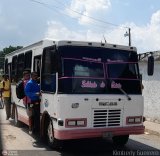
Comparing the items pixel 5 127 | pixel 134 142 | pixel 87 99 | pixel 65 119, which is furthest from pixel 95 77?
pixel 5 127

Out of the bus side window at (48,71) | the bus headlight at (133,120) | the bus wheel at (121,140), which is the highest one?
the bus side window at (48,71)

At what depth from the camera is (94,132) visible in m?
9.40

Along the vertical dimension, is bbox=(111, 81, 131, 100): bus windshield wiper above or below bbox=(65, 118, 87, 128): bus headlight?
above

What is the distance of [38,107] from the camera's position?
11.1 meters

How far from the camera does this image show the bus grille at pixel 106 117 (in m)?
9.52

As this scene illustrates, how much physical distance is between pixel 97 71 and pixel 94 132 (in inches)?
57.7

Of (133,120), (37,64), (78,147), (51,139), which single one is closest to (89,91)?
(133,120)

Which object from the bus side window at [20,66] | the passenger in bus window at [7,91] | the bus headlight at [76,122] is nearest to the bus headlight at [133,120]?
the bus headlight at [76,122]

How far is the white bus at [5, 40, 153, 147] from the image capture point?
30.5ft

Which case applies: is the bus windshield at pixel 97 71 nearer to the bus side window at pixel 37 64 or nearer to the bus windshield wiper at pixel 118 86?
the bus windshield wiper at pixel 118 86

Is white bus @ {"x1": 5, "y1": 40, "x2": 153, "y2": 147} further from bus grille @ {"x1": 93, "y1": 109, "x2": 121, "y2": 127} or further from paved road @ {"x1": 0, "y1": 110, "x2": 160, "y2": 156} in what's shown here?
paved road @ {"x1": 0, "y1": 110, "x2": 160, "y2": 156}

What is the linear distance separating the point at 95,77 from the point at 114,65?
0.63 metres

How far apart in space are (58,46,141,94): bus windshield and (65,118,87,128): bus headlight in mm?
637

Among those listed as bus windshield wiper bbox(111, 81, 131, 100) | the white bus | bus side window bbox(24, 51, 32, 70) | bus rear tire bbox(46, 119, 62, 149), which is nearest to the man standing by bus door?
the white bus
